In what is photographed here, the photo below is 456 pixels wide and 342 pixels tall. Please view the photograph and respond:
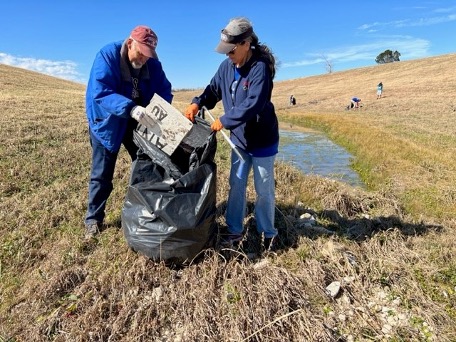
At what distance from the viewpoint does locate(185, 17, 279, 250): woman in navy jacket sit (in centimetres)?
282

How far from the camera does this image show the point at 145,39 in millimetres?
3002

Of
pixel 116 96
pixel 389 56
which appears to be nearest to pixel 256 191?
pixel 116 96

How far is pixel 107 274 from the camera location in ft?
9.45

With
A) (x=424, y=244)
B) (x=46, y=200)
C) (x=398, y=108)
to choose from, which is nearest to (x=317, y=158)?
(x=424, y=244)

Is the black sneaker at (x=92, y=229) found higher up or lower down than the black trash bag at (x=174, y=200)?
lower down

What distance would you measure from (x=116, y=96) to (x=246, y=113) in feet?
3.42

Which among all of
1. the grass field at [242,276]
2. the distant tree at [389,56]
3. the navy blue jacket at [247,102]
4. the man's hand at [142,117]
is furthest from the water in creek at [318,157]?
the distant tree at [389,56]

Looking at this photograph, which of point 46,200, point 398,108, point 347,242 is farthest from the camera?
point 398,108

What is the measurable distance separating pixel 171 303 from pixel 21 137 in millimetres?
6614

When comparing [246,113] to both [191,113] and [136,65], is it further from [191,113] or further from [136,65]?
[136,65]

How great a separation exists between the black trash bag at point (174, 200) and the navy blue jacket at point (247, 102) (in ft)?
0.93

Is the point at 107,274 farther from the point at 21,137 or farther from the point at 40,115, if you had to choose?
the point at 40,115

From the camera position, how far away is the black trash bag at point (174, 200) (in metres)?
2.82

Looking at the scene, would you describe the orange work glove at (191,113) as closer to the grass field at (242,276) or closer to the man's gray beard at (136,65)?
the man's gray beard at (136,65)
